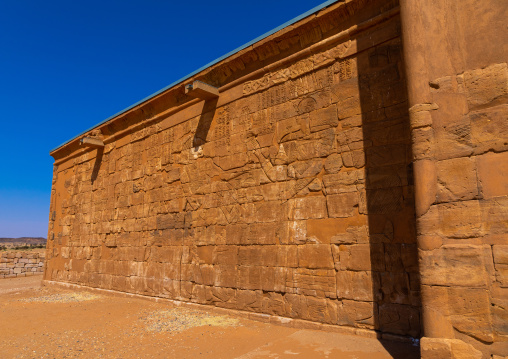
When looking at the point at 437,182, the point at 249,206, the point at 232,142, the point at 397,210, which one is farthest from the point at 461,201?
the point at 232,142

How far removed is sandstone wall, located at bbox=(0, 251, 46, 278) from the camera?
647 inches

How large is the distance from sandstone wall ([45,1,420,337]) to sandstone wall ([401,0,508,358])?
3.18 feet

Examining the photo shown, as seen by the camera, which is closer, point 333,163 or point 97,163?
point 333,163

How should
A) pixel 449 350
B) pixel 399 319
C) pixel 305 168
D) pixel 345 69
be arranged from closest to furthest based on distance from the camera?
pixel 449 350 < pixel 399 319 < pixel 345 69 < pixel 305 168

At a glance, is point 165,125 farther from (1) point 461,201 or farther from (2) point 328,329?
(1) point 461,201

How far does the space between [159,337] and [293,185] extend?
283 centimetres

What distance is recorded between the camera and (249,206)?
19.1ft

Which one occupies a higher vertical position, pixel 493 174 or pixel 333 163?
pixel 333 163

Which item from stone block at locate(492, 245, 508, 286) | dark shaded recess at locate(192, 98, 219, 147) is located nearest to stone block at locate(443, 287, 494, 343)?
stone block at locate(492, 245, 508, 286)

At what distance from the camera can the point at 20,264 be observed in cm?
1697

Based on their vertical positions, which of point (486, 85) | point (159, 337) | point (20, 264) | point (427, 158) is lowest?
point (159, 337)

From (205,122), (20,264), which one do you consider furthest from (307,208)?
(20,264)

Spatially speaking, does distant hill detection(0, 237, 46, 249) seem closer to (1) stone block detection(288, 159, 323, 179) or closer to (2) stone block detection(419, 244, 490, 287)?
(1) stone block detection(288, 159, 323, 179)

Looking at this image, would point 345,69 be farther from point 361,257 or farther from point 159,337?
point 159,337
